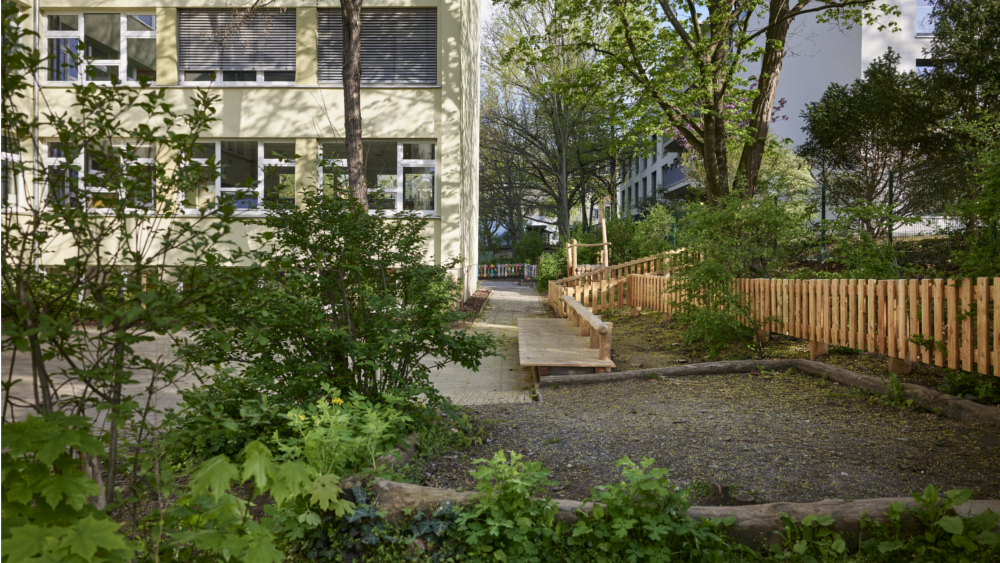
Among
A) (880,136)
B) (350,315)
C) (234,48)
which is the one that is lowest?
(350,315)

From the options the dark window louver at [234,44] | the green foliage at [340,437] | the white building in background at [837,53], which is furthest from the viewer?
the white building in background at [837,53]

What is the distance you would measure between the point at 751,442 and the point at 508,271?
32097 millimetres

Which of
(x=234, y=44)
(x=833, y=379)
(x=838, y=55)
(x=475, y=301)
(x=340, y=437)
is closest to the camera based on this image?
(x=340, y=437)

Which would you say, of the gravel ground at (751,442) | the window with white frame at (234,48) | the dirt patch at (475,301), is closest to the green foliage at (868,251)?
the gravel ground at (751,442)

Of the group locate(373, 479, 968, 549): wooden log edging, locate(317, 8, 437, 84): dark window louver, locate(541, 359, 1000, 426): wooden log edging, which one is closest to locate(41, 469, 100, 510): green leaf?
locate(373, 479, 968, 549): wooden log edging

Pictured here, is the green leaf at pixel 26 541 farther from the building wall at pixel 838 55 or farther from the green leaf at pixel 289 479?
the building wall at pixel 838 55

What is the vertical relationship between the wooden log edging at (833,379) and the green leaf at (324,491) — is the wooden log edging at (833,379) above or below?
below

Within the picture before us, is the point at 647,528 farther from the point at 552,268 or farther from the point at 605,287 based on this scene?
the point at 552,268

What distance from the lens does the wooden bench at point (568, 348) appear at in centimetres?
714

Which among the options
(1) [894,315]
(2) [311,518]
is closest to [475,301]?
(1) [894,315]

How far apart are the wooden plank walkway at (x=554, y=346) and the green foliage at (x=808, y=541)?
4224mm

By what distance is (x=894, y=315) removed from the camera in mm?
5785

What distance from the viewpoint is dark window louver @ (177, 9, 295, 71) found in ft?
51.3

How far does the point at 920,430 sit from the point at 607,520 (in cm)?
304
